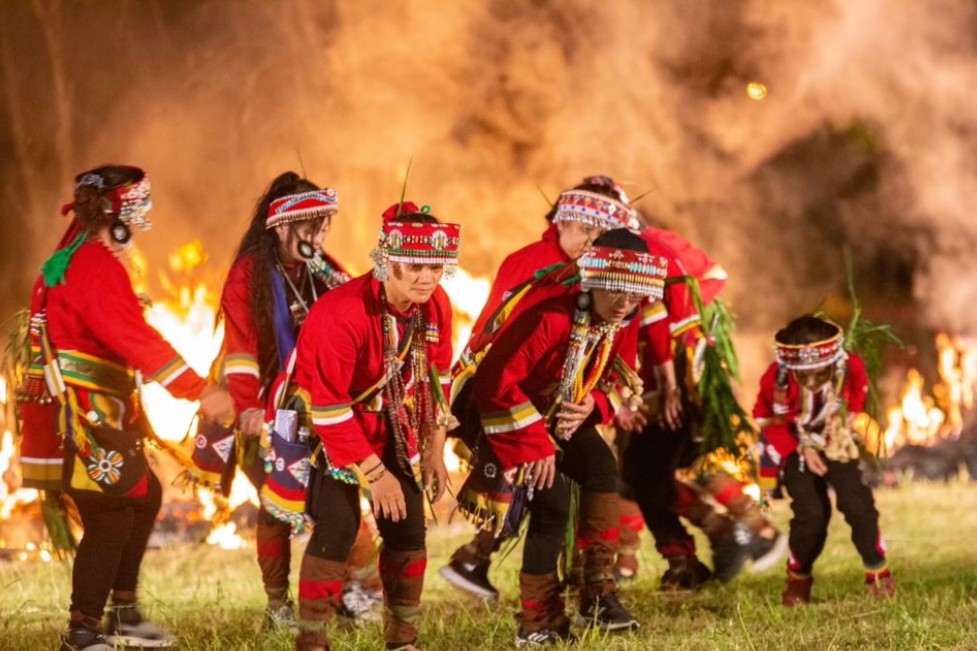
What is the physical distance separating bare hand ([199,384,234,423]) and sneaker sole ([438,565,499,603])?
1.72 meters

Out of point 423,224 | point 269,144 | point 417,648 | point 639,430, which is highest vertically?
point 269,144

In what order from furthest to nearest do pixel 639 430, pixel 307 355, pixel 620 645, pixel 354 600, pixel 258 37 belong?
pixel 258 37, pixel 639 430, pixel 354 600, pixel 620 645, pixel 307 355

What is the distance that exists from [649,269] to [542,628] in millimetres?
1351

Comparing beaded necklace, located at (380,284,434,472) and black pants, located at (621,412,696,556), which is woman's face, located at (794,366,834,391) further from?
beaded necklace, located at (380,284,434,472)

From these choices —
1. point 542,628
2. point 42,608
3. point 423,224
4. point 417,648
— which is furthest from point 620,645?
point 42,608

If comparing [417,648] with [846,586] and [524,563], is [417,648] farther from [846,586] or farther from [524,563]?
[846,586]

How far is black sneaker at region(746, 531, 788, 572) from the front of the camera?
25.5 ft

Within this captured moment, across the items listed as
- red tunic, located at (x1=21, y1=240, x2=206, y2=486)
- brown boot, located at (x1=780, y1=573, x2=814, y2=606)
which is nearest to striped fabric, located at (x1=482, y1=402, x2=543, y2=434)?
red tunic, located at (x1=21, y1=240, x2=206, y2=486)

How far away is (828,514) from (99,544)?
122 inches

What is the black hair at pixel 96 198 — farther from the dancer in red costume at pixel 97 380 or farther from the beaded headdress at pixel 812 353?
the beaded headdress at pixel 812 353

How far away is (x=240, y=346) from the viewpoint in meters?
6.29

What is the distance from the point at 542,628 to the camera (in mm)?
5949

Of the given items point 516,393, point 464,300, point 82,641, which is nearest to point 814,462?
point 516,393

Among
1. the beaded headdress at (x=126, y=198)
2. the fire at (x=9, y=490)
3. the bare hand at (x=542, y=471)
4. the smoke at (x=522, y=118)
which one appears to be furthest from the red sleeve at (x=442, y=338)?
the smoke at (x=522, y=118)
